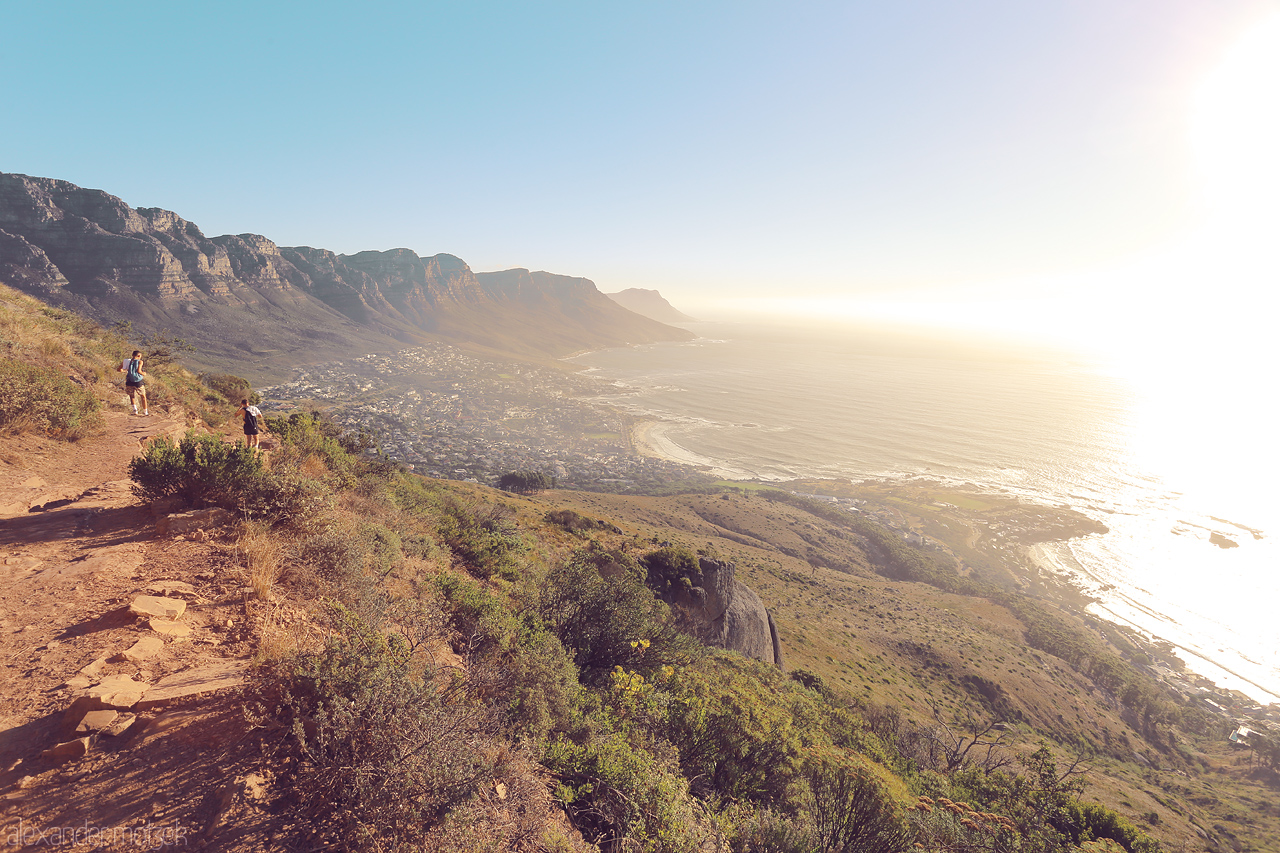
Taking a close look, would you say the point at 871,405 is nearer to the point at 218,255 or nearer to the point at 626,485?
the point at 626,485

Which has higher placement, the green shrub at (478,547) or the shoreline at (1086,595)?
the green shrub at (478,547)

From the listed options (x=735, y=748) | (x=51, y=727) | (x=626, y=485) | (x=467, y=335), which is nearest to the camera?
(x=51, y=727)

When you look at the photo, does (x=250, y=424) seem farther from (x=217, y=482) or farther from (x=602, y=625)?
(x=602, y=625)

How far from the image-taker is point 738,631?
2002 cm

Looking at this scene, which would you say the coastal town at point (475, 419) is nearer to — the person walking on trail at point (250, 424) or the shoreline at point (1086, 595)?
the shoreline at point (1086, 595)

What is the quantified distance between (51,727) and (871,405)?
15620 centimetres

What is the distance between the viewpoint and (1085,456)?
3875 inches

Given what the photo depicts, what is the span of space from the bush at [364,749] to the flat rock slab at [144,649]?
120cm

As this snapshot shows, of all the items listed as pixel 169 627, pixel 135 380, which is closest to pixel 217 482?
pixel 169 627

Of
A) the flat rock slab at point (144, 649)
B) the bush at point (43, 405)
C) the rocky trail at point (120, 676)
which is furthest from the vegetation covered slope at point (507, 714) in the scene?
the bush at point (43, 405)

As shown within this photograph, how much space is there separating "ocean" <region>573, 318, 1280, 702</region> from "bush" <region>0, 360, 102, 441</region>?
80748 mm

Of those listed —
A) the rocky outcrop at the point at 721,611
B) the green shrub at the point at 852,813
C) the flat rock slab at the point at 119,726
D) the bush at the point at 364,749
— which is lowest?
the rocky outcrop at the point at 721,611

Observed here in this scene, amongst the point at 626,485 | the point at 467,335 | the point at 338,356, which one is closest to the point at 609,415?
the point at 626,485

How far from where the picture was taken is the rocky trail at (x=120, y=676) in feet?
9.36
